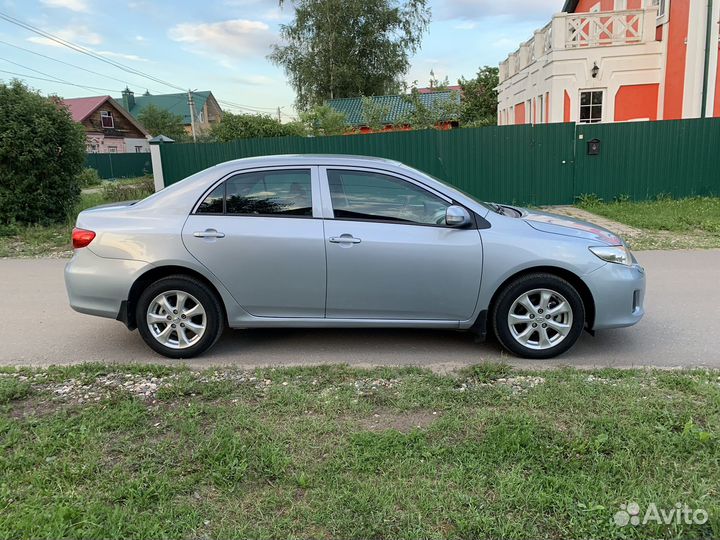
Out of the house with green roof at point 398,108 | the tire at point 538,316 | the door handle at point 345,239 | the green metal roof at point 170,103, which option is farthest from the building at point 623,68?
the green metal roof at point 170,103

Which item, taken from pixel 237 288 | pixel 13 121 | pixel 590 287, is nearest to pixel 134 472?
pixel 237 288

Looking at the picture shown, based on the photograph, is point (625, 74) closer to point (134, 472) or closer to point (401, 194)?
point (401, 194)

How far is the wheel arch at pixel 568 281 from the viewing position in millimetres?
4562

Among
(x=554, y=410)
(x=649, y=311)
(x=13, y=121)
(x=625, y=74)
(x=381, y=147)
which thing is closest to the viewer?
(x=554, y=410)

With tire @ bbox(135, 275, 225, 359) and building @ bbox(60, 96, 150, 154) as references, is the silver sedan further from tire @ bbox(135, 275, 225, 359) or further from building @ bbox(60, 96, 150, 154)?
building @ bbox(60, 96, 150, 154)

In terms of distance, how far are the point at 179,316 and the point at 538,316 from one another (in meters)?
2.94

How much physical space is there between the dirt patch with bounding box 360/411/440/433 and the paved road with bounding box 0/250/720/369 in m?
0.95

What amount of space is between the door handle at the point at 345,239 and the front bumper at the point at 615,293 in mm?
1846

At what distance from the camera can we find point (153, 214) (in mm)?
4762

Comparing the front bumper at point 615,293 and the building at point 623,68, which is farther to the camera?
the building at point 623,68

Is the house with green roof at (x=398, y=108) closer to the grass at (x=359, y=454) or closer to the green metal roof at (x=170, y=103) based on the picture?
the grass at (x=359, y=454)

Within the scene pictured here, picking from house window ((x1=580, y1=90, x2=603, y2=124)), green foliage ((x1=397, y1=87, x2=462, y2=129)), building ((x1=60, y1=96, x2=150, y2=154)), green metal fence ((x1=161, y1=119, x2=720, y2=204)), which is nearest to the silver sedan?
green metal fence ((x1=161, y1=119, x2=720, y2=204))

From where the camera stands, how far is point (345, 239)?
15.0 ft

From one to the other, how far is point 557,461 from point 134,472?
2209mm
